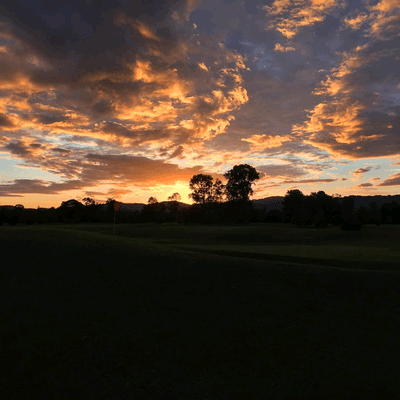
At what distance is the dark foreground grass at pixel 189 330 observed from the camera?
7.35 meters

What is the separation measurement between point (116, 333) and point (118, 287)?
3007 mm

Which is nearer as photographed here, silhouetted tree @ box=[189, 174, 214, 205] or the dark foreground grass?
the dark foreground grass

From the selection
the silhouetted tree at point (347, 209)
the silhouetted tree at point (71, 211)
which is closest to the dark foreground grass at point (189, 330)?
the silhouetted tree at point (347, 209)

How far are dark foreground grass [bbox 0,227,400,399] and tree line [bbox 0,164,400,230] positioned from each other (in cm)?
5796

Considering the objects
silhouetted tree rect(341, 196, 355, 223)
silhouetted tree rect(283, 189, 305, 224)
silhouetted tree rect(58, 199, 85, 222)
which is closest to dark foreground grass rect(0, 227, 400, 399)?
silhouetted tree rect(341, 196, 355, 223)

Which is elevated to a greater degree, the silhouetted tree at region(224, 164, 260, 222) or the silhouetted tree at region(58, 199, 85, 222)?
the silhouetted tree at region(224, 164, 260, 222)

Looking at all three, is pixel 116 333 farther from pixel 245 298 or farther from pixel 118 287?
pixel 245 298

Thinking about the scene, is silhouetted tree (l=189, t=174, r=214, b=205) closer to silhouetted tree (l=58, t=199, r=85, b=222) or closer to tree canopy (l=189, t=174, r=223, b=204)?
tree canopy (l=189, t=174, r=223, b=204)

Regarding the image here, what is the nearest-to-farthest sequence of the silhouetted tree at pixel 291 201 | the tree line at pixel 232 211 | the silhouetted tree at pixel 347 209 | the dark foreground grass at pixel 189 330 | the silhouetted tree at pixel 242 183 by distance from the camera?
the dark foreground grass at pixel 189 330
the silhouetted tree at pixel 347 209
the tree line at pixel 232 211
the silhouetted tree at pixel 291 201
the silhouetted tree at pixel 242 183

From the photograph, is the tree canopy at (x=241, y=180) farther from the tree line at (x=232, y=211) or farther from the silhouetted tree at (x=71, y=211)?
the silhouetted tree at (x=71, y=211)

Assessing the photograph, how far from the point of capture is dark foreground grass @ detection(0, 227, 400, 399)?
24.1 ft

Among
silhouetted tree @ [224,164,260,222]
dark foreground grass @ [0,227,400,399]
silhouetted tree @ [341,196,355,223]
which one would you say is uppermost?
silhouetted tree @ [224,164,260,222]

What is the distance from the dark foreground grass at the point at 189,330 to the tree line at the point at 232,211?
190ft

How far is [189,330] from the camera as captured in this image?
937 centimetres
